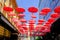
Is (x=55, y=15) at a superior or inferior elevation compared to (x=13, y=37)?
superior

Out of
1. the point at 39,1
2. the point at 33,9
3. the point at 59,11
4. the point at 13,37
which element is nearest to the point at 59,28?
the point at 59,11

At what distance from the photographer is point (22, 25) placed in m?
18.2

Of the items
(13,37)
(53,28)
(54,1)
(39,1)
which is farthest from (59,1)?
(13,37)

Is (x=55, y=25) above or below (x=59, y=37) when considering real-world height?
above

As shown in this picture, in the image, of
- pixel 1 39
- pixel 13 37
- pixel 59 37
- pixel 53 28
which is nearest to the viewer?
pixel 53 28

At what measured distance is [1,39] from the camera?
14.6 meters

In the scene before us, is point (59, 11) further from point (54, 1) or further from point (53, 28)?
point (54, 1)

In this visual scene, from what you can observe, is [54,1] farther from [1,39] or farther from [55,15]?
[1,39]

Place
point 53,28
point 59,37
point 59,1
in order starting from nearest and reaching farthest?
point 53,28, point 59,37, point 59,1

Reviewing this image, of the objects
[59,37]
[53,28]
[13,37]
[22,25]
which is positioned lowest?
[13,37]

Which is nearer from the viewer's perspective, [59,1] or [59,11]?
[59,11]

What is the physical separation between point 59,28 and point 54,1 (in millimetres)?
3940

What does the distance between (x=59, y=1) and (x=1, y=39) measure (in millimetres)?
4802

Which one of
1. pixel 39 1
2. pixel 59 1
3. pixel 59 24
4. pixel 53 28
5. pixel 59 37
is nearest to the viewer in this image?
pixel 59 24
